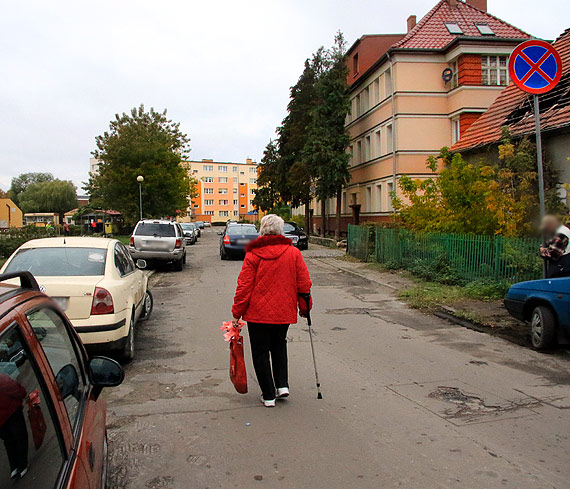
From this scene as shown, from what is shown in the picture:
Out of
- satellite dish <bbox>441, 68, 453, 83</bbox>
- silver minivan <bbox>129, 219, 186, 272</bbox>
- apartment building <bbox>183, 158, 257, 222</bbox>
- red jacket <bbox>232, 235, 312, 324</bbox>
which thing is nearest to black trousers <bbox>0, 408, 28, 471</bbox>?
red jacket <bbox>232, 235, 312, 324</bbox>

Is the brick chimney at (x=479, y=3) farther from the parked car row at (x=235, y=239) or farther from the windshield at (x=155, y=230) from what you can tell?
the windshield at (x=155, y=230)

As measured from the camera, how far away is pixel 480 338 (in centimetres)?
814

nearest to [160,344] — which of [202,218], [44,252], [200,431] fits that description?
[44,252]

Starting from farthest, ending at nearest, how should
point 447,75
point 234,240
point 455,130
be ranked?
point 455,130 → point 447,75 → point 234,240

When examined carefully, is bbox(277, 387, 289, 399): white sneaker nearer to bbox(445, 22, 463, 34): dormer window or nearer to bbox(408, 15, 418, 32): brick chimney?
bbox(445, 22, 463, 34): dormer window

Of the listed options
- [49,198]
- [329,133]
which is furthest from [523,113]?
[49,198]

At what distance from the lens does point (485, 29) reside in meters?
30.2

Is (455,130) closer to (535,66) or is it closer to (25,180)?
(535,66)

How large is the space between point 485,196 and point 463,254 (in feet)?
5.29

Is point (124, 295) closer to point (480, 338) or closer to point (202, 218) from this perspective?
point (480, 338)

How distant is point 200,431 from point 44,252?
3.60 m

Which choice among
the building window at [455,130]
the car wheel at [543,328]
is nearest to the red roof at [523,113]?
the car wheel at [543,328]

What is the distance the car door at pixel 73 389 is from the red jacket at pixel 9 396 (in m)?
0.34

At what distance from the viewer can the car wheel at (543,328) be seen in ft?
23.1
